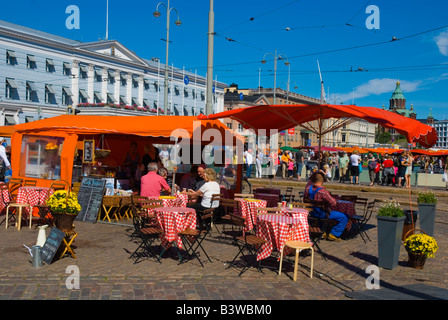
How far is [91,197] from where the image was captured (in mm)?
10688

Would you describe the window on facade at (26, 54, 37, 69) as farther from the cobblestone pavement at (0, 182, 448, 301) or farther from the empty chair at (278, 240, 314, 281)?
the empty chair at (278, 240, 314, 281)

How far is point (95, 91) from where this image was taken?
50.6 metres

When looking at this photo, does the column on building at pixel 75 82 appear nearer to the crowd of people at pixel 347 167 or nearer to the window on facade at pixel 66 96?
the window on facade at pixel 66 96

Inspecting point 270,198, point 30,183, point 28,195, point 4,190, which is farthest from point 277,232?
point 30,183

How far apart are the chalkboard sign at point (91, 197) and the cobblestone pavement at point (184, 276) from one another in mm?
2004

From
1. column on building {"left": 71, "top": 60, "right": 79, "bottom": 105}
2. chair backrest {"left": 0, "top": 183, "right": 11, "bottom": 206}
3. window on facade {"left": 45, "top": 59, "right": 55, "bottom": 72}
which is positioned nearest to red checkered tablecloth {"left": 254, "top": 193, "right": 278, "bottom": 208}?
chair backrest {"left": 0, "top": 183, "right": 11, "bottom": 206}

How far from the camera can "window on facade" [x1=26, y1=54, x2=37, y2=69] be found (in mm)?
43775

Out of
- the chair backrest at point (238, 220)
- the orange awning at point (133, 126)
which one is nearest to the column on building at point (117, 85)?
the orange awning at point (133, 126)

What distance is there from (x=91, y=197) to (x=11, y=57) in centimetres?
3791

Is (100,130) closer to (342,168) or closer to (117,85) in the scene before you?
(342,168)

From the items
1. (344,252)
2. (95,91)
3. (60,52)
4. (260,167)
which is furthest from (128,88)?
(344,252)

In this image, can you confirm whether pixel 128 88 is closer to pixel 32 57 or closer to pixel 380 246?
pixel 32 57
